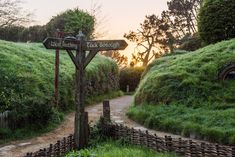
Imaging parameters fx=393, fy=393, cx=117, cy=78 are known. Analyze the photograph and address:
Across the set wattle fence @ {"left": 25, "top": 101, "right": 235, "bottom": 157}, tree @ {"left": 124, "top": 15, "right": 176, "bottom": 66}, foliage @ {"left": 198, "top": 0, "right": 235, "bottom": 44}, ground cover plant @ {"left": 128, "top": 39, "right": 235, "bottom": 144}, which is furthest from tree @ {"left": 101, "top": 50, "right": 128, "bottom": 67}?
wattle fence @ {"left": 25, "top": 101, "right": 235, "bottom": 157}

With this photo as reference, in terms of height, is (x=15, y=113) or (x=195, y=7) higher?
(x=195, y=7)

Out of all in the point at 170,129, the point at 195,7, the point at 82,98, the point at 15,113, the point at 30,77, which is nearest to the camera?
the point at 82,98

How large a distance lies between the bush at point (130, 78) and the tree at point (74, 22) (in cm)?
459

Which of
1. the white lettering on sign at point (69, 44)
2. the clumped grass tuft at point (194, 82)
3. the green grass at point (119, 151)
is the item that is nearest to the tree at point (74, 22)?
the clumped grass tuft at point (194, 82)

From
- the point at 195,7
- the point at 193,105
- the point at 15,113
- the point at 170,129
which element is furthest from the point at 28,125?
the point at 195,7

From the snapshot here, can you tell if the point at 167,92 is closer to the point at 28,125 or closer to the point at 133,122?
the point at 133,122

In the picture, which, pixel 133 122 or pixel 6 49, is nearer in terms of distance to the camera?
pixel 133 122

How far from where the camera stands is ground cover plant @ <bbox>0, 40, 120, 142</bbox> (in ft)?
37.8

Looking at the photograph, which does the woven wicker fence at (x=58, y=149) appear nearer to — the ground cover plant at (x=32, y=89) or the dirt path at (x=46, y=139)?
the dirt path at (x=46, y=139)

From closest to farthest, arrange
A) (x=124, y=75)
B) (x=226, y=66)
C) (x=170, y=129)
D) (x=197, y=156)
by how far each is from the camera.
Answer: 1. (x=197, y=156)
2. (x=170, y=129)
3. (x=226, y=66)
4. (x=124, y=75)

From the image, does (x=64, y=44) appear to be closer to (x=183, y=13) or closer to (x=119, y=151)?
(x=119, y=151)

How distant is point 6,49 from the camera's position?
52.0 feet

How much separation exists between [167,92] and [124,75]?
16.8 meters

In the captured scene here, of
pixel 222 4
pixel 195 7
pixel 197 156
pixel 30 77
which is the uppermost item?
pixel 195 7
